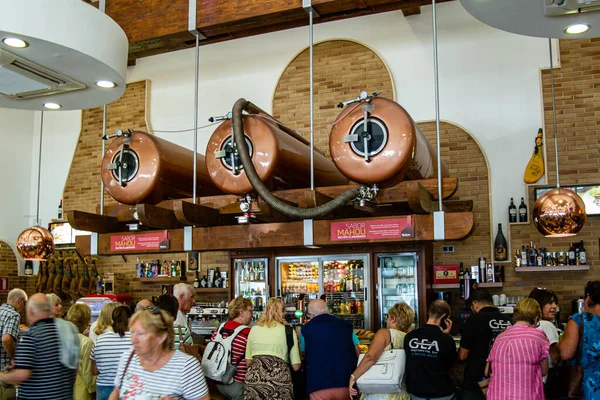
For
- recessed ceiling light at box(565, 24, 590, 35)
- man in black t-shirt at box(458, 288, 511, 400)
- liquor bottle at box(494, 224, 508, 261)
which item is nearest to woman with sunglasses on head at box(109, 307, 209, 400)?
man in black t-shirt at box(458, 288, 511, 400)

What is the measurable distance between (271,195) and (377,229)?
0.88 meters

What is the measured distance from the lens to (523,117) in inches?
332

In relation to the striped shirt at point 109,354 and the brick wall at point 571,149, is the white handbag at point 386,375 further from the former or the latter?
the brick wall at point 571,149

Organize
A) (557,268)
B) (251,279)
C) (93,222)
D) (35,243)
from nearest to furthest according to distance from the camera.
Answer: (93,222), (557,268), (35,243), (251,279)

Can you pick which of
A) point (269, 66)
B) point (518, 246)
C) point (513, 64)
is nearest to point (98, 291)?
point (269, 66)

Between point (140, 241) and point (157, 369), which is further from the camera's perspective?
point (140, 241)

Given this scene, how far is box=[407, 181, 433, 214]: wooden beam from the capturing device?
454 cm

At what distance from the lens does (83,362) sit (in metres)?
5.01

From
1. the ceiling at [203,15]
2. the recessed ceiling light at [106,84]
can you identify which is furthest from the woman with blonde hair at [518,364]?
the recessed ceiling light at [106,84]

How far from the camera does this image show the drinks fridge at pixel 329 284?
327 inches

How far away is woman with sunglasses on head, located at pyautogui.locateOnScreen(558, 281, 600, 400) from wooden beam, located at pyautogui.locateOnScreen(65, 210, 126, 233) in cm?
417

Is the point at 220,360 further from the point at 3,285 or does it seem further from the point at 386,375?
the point at 3,285

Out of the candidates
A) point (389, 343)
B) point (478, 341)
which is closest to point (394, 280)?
point (478, 341)

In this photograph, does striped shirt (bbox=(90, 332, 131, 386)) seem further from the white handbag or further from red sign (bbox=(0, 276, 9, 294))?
red sign (bbox=(0, 276, 9, 294))
